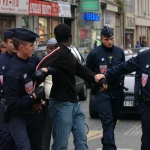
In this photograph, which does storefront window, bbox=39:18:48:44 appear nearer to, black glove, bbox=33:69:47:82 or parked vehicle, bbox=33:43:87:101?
parked vehicle, bbox=33:43:87:101

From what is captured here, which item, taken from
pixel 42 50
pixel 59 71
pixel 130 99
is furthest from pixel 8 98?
pixel 42 50

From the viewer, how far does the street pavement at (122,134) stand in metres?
9.37

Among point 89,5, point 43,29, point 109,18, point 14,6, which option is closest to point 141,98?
point 14,6

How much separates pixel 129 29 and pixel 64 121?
4613 cm

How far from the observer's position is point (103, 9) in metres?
42.8

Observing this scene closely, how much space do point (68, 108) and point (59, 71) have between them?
0.47 m

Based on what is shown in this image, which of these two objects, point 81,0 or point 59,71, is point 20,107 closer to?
point 59,71

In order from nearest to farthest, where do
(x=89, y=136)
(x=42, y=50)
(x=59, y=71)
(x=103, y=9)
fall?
(x=59, y=71) < (x=89, y=136) < (x=42, y=50) < (x=103, y=9)

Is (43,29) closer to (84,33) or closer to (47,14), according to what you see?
(47,14)

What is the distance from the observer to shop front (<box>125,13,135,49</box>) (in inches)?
2007

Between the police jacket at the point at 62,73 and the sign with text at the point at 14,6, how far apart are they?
54.5 ft

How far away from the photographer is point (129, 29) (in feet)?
170

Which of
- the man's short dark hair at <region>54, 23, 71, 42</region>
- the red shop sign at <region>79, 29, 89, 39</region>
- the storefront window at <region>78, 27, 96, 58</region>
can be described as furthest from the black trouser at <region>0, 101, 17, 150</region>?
the red shop sign at <region>79, 29, 89, 39</region>

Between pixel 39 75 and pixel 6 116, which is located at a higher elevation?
pixel 39 75
